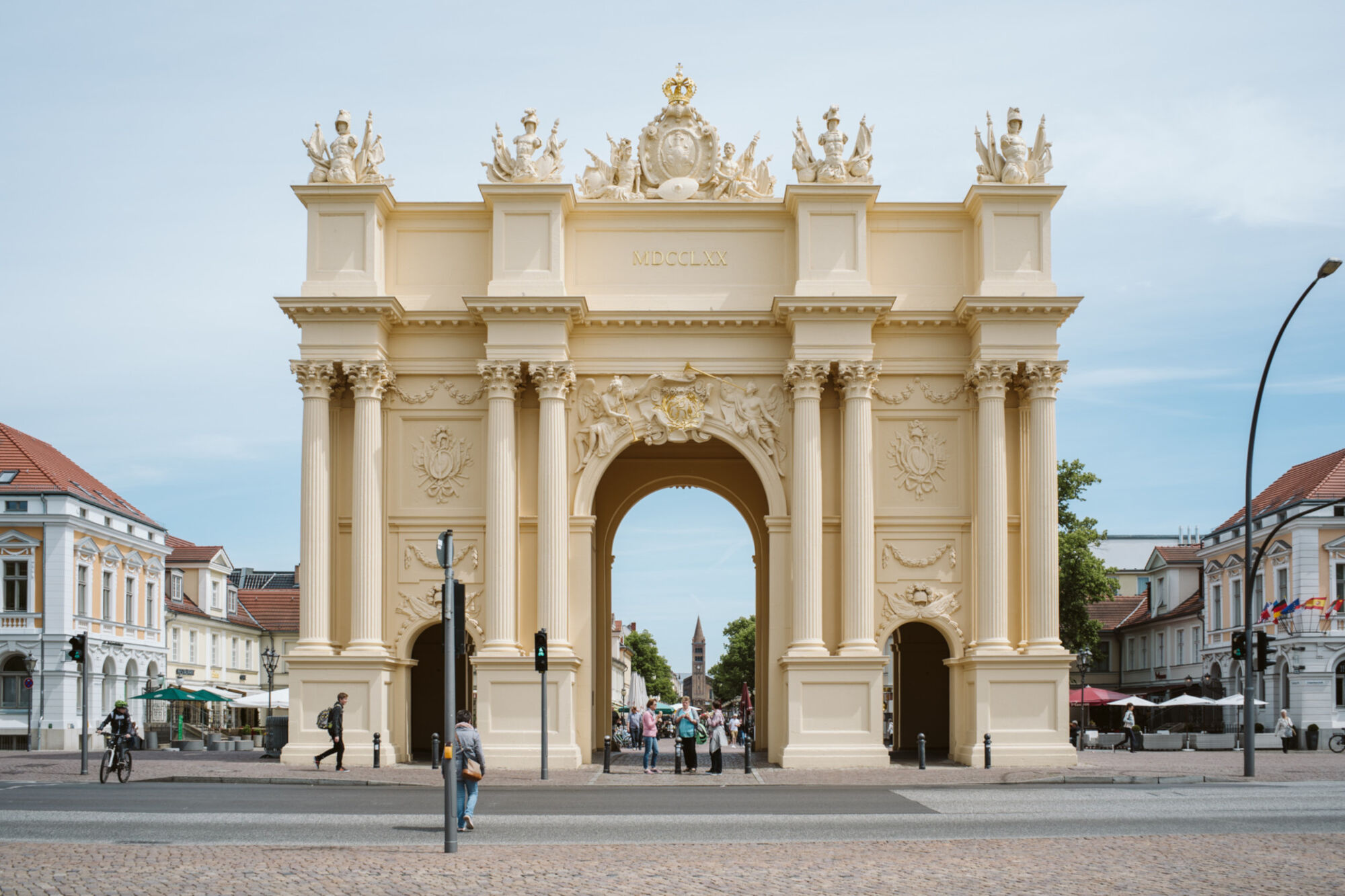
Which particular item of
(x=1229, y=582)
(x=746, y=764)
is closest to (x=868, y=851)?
(x=746, y=764)

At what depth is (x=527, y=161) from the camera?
116 ft

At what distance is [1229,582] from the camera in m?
67.5

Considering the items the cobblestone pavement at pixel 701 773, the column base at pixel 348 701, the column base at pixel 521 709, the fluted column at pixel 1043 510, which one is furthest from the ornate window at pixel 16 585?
the fluted column at pixel 1043 510

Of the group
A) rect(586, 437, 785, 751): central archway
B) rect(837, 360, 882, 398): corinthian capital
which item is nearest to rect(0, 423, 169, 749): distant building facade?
rect(586, 437, 785, 751): central archway

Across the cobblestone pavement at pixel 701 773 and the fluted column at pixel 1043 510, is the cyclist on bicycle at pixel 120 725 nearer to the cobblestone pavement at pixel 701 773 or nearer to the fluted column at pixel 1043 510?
the cobblestone pavement at pixel 701 773

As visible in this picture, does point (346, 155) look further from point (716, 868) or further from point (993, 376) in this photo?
point (716, 868)

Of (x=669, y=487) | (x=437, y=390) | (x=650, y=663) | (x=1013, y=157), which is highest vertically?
(x=1013, y=157)

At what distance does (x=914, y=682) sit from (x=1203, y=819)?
67.2 ft

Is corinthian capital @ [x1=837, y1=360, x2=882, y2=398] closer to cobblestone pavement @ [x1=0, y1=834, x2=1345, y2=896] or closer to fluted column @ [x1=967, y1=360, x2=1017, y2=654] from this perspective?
fluted column @ [x1=967, y1=360, x2=1017, y2=654]

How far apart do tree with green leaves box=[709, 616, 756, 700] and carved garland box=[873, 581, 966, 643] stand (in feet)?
333

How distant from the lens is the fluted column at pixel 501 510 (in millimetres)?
34344

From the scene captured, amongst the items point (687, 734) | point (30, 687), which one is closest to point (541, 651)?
point (687, 734)

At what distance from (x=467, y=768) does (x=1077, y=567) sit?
4561 centimetres

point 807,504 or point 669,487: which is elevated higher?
point 669,487
